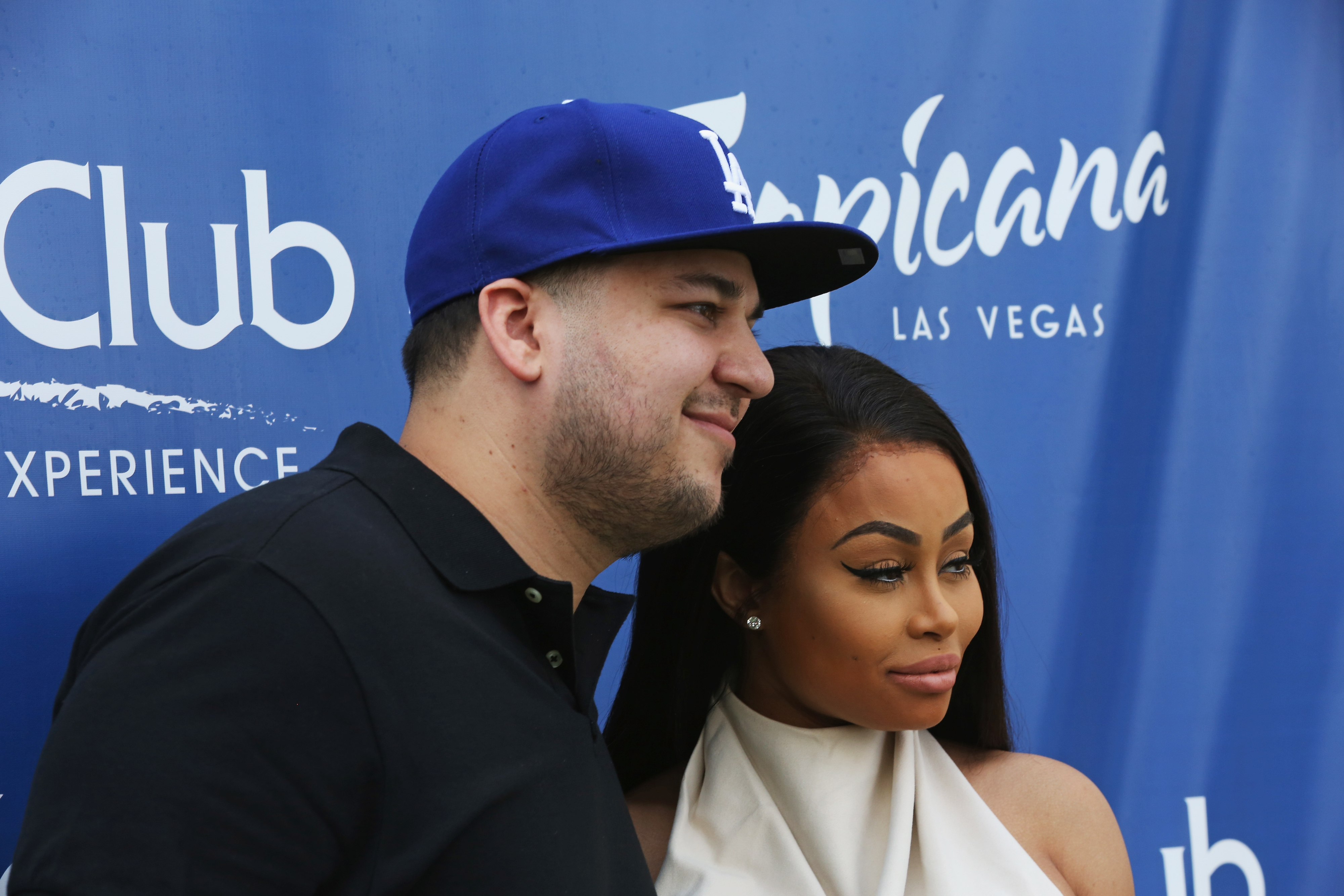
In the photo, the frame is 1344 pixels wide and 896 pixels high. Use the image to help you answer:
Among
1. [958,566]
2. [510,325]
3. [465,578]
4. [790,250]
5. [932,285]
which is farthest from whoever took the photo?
[932,285]

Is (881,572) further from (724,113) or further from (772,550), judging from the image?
(724,113)

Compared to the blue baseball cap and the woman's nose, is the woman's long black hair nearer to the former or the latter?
the woman's nose

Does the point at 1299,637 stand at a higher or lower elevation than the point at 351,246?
lower

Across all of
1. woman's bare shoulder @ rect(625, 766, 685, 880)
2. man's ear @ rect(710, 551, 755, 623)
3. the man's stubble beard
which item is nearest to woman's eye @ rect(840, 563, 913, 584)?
man's ear @ rect(710, 551, 755, 623)

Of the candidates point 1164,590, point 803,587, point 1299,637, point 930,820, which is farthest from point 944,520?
point 1299,637

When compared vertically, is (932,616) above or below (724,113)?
below

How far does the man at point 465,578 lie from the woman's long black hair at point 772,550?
6.1 inches

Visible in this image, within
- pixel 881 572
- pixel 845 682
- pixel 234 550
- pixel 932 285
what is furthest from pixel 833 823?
pixel 932 285

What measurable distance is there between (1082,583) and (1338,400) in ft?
1.96

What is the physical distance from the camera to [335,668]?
2.32ft

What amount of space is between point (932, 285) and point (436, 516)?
1.09 m

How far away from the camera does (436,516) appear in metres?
0.85

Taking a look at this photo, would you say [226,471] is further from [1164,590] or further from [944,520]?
[1164,590]

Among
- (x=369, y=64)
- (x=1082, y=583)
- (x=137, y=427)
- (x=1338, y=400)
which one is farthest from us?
(x=1338, y=400)
